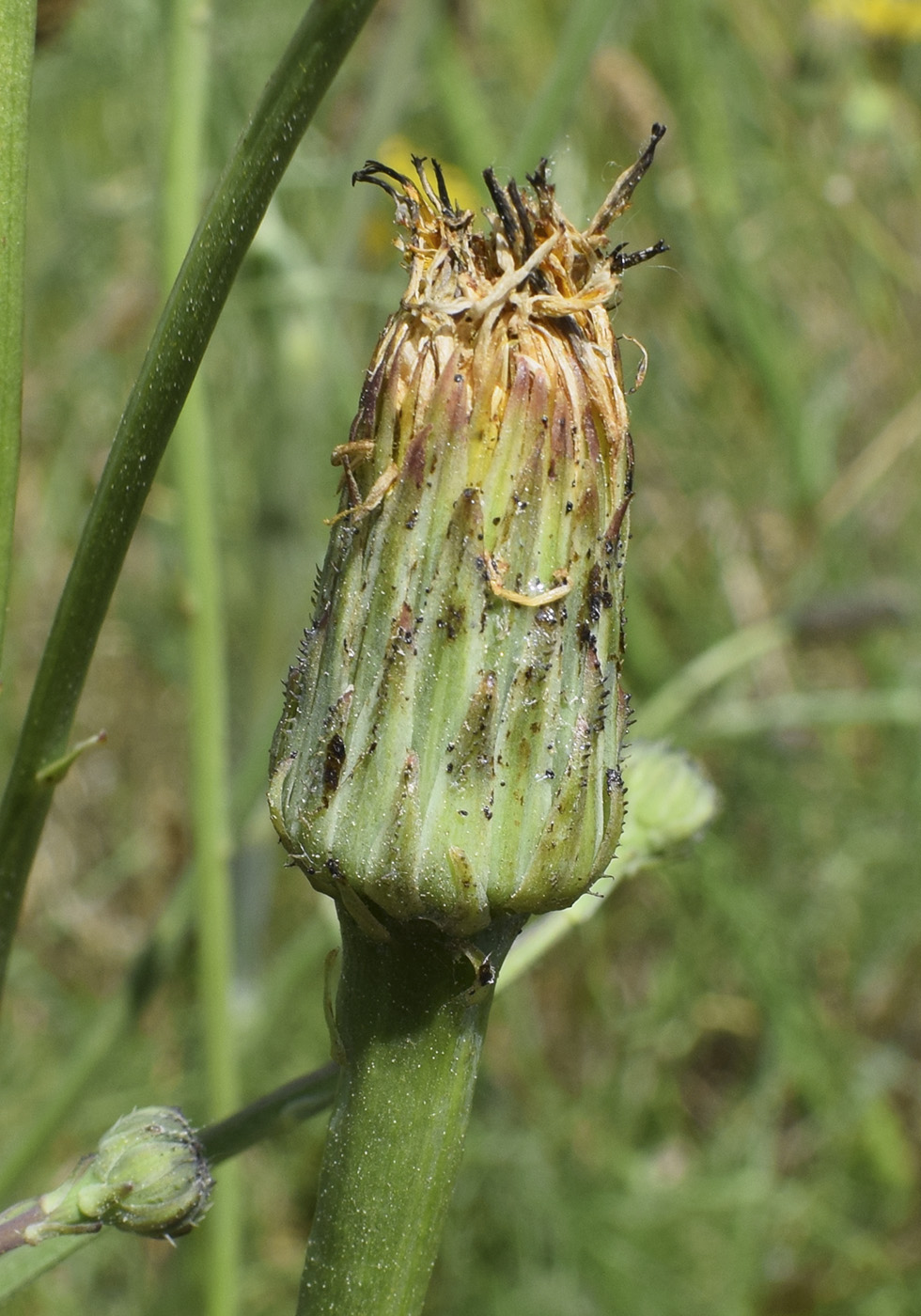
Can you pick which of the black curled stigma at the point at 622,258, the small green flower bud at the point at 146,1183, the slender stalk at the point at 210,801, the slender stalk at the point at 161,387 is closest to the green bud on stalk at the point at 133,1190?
the small green flower bud at the point at 146,1183

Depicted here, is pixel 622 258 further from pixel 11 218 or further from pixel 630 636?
pixel 630 636

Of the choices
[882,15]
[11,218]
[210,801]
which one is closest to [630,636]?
[210,801]

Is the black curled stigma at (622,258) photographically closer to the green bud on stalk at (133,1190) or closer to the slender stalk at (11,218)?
the slender stalk at (11,218)

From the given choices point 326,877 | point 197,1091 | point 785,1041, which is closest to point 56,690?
point 326,877

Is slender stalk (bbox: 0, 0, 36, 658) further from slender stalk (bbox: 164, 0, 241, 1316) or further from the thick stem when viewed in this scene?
slender stalk (bbox: 164, 0, 241, 1316)

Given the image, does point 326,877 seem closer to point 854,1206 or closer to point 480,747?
point 480,747
